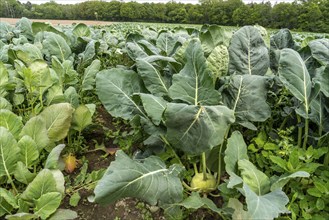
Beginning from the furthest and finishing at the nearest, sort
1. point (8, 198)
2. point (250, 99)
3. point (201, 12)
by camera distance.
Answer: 1. point (201, 12)
2. point (250, 99)
3. point (8, 198)

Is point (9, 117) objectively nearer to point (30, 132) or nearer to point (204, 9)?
point (30, 132)

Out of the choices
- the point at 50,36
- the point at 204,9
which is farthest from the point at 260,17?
the point at 50,36

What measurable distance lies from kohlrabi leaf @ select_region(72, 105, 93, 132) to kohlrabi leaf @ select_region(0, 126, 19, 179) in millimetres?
652

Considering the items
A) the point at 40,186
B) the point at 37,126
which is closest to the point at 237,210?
the point at 40,186

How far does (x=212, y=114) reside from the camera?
1507 mm

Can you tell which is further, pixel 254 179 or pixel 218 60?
pixel 218 60

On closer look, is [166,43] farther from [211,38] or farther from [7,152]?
[7,152]

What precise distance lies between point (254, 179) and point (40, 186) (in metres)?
1.18

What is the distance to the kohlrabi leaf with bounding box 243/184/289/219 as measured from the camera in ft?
3.81

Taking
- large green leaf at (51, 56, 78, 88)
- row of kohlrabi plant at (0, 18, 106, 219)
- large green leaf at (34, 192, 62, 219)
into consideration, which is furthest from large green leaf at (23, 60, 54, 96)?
large green leaf at (34, 192, 62, 219)

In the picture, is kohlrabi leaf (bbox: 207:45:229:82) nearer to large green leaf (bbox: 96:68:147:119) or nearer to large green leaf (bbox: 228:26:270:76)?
large green leaf (bbox: 228:26:270:76)

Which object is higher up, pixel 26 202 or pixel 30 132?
pixel 30 132

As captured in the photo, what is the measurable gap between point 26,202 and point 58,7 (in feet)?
255

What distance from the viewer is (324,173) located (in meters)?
1.63
